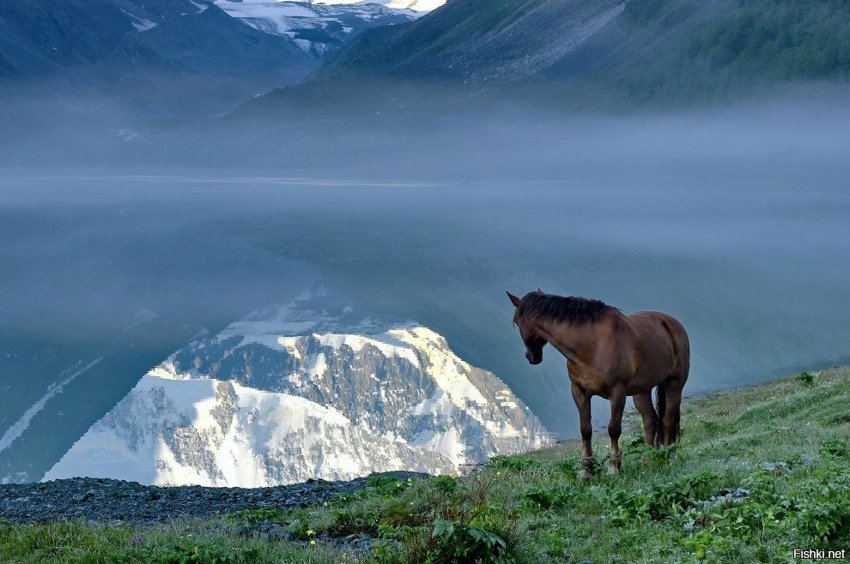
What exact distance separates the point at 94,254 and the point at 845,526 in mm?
107279

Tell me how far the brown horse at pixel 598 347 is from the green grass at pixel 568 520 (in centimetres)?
92

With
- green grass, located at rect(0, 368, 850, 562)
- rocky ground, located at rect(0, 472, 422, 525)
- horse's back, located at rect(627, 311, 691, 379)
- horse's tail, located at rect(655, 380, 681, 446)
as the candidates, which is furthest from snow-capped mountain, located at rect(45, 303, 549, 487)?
horse's back, located at rect(627, 311, 691, 379)

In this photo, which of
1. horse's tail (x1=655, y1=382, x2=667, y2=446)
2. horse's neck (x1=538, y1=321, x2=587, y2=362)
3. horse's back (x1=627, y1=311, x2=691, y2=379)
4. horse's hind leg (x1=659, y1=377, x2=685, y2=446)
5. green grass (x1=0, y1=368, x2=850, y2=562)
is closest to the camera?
green grass (x1=0, y1=368, x2=850, y2=562)

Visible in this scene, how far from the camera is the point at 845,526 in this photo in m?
9.77

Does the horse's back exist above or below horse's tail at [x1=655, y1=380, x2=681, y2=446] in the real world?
above

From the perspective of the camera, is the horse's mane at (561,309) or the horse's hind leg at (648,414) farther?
the horse's hind leg at (648,414)

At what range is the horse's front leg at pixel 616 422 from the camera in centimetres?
1431

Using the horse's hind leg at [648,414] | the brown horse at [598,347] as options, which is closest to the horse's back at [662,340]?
the brown horse at [598,347]

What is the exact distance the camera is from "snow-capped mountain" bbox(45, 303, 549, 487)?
4253 centimetres

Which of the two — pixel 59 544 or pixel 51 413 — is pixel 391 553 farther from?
pixel 51 413

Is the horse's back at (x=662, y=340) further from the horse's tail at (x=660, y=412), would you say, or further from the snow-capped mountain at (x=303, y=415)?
the snow-capped mountain at (x=303, y=415)

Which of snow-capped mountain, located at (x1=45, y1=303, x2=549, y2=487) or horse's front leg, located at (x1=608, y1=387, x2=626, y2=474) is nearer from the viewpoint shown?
horse's front leg, located at (x1=608, y1=387, x2=626, y2=474)

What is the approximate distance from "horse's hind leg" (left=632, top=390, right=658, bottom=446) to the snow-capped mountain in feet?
74.4

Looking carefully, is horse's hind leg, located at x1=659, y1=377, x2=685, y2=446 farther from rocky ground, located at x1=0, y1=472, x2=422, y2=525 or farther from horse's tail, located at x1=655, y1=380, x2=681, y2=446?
rocky ground, located at x1=0, y1=472, x2=422, y2=525
